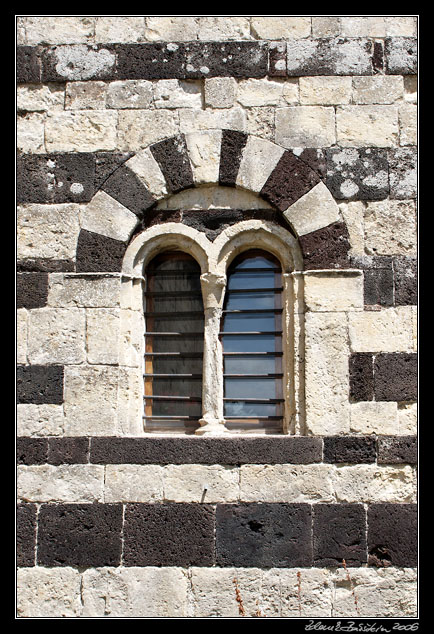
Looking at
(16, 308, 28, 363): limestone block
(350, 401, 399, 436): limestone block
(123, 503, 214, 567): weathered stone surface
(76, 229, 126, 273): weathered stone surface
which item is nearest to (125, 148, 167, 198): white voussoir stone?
(76, 229, 126, 273): weathered stone surface

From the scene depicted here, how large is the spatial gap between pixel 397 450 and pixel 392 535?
55 centimetres

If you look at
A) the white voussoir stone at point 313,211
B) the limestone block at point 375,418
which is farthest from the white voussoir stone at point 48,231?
the limestone block at point 375,418

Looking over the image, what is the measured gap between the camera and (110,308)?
4516mm

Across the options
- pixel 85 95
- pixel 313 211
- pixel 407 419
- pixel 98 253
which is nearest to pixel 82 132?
pixel 85 95

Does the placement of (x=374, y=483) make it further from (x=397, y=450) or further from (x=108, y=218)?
(x=108, y=218)

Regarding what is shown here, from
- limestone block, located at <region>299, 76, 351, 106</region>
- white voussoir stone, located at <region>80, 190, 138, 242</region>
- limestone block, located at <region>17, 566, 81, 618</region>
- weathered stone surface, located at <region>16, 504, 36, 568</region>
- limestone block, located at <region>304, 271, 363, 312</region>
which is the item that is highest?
limestone block, located at <region>299, 76, 351, 106</region>

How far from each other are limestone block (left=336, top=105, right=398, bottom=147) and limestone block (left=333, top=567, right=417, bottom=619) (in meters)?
2.90

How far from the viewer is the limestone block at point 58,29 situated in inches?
188

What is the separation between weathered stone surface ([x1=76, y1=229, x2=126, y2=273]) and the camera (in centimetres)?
457

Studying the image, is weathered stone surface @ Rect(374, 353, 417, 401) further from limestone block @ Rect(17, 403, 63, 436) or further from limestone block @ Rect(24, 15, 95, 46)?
limestone block @ Rect(24, 15, 95, 46)

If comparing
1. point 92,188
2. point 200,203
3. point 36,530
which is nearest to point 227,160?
point 200,203

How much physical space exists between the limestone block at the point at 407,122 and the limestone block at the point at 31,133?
257 cm

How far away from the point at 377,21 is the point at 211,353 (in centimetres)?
266

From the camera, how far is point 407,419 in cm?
435
